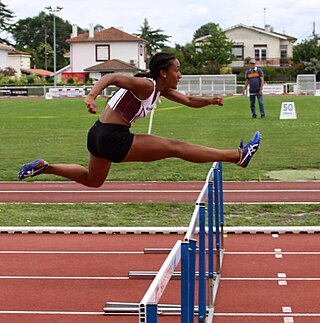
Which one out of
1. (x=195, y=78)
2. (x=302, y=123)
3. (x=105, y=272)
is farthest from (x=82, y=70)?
(x=105, y=272)

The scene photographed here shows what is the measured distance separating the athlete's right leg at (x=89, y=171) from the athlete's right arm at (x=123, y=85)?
2.87 feet

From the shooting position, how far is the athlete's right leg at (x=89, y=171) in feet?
24.8

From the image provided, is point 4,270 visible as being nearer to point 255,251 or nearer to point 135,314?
point 135,314

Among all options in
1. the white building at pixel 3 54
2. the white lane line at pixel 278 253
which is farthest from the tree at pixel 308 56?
the white lane line at pixel 278 253

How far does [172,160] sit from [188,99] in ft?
28.4

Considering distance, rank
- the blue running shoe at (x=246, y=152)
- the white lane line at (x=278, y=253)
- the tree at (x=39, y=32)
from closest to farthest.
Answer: the blue running shoe at (x=246, y=152)
the white lane line at (x=278, y=253)
the tree at (x=39, y=32)

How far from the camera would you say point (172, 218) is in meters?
10.8

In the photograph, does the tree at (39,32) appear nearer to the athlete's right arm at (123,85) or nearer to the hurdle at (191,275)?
the hurdle at (191,275)

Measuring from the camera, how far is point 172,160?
55.0 feet

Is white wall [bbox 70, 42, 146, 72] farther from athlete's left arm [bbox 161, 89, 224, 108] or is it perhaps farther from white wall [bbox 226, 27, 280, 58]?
athlete's left arm [bbox 161, 89, 224, 108]

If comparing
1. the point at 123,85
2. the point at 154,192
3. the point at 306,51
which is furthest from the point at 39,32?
the point at 123,85

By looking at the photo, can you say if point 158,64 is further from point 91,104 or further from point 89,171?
point 89,171

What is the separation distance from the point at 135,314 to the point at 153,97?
71.3 inches

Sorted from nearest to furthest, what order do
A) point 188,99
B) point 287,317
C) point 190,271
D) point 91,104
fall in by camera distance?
point 190,271, point 91,104, point 287,317, point 188,99
